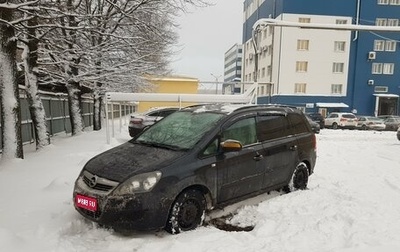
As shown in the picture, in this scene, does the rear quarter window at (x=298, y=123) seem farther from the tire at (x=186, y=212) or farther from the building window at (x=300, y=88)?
the building window at (x=300, y=88)

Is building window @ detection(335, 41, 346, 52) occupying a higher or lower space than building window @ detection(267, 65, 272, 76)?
higher

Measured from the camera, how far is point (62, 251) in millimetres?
3773

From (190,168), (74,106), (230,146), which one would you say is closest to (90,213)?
(190,168)

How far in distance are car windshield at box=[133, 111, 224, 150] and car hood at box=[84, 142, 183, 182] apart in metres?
0.22

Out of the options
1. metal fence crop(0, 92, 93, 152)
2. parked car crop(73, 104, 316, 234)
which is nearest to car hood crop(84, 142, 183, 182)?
parked car crop(73, 104, 316, 234)

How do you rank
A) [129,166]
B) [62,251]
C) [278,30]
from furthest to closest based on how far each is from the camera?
[278,30], [129,166], [62,251]

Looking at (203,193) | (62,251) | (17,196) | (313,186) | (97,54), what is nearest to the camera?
(62,251)

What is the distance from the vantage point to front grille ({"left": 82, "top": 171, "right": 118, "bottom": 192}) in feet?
13.6

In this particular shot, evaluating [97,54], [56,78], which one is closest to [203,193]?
[97,54]

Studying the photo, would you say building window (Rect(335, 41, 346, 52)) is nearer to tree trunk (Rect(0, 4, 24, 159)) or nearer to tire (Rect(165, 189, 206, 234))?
tree trunk (Rect(0, 4, 24, 159))

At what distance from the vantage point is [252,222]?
4.95 meters

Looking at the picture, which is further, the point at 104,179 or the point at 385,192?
the point at 385,192

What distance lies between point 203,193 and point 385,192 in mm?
3831

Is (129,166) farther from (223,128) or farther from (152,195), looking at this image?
(223,128)
